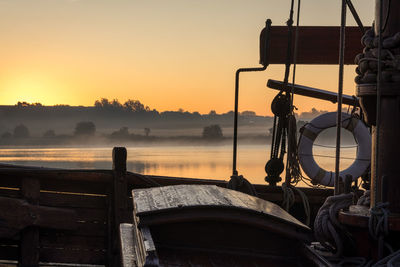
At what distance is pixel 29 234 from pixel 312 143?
4742 millimetres

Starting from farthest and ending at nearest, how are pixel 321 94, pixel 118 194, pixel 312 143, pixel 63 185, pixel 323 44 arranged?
pixel 321 94, pixel 312 143, pixel 323 44, pixel 63 185, pixel 118 194

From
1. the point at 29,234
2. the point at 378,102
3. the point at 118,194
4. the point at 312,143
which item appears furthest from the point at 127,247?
the point at 312,143

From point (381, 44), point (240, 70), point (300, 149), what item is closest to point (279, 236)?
point (381, 44)

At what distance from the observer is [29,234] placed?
800 centimetres

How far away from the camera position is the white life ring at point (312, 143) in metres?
10.1

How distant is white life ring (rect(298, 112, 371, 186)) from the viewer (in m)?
10.1

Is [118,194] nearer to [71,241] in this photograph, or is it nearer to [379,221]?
[71,241]

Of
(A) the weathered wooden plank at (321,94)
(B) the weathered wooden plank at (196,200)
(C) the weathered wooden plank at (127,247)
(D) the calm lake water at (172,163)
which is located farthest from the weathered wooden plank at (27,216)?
(D) the calm lake water at (172,163)

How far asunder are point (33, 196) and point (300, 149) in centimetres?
437

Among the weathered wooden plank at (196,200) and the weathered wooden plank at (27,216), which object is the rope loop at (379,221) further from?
the weathered wooden plank at (27,216)

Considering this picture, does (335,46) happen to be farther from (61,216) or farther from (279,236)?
(279,236)

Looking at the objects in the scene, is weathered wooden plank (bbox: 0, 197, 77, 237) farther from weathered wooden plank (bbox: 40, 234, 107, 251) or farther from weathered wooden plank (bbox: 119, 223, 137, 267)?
weathered wooden plank (bbox: 119, 223, 137, 267)

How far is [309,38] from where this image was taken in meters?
10.3

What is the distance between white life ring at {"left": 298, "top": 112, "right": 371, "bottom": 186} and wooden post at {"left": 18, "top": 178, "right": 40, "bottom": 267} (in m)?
4.19
